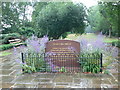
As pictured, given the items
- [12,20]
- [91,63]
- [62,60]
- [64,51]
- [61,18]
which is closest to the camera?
[91,63]

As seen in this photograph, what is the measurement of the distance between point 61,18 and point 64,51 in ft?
17.5

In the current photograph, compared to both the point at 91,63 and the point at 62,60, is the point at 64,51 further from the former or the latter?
the point at 91,63

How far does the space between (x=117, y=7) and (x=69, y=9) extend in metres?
3.21

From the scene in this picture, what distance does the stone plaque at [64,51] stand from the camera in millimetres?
5023

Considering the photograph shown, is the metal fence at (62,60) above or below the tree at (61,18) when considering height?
below

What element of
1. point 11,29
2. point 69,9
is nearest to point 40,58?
point 69,9

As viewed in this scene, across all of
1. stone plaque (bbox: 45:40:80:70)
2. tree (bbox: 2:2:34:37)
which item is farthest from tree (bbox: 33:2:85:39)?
tree (bbox: 2:2:34:37)

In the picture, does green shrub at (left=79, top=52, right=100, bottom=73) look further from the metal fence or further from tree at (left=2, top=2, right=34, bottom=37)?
tree at (left=2, top=2, right=34, bottom=37)

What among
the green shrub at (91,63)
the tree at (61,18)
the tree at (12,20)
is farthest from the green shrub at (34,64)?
the tree at (12,20)

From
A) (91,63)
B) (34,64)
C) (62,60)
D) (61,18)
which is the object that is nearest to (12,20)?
(61,18)

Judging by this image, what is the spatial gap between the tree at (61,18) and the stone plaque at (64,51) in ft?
16.9

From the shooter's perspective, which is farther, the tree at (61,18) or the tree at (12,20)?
the tree at (12,20)

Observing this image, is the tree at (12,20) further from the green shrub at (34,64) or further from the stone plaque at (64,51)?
the green shrub at (34,64)

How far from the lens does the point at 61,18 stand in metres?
10.0
